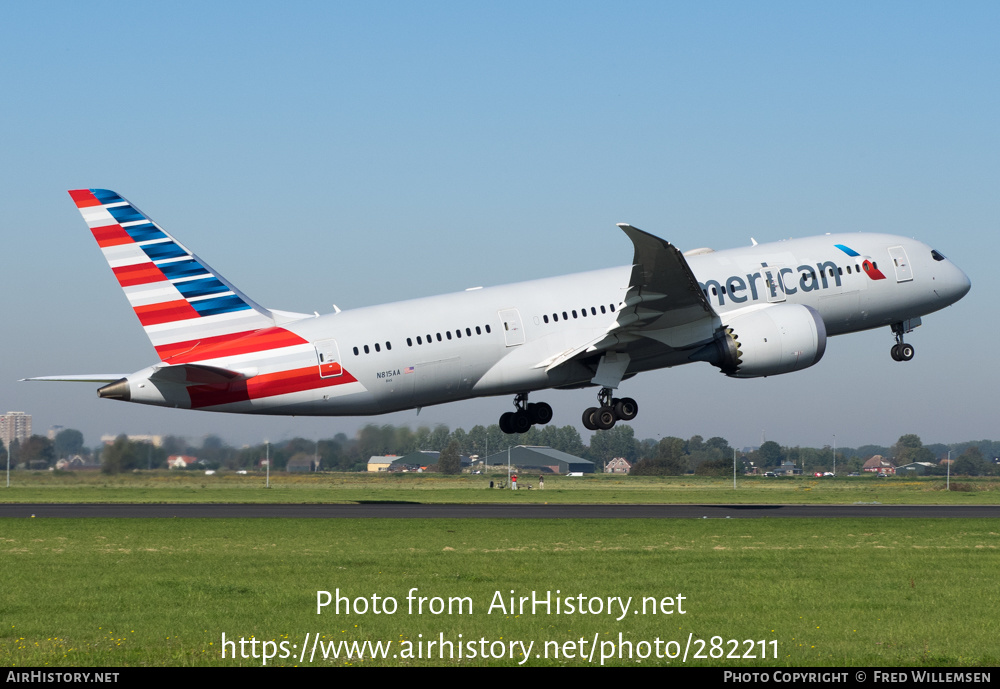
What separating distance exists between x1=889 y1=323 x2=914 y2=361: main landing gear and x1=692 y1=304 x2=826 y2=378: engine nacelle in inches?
316

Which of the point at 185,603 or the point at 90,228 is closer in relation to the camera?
the point at 185,603

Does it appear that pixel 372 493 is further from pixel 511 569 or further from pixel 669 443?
pixel 669 443

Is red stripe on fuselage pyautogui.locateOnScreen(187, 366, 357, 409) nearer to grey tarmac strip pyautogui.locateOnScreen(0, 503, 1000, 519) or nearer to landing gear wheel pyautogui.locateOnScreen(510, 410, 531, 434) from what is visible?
grey tarmac strip pyautogui.locateOnScreen(0, 503, 1000, 519)

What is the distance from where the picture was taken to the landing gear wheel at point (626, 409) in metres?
47.3

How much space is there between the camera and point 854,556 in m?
31.7

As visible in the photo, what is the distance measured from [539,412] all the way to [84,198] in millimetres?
20491

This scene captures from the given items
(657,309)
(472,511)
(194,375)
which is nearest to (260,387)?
(194,375)

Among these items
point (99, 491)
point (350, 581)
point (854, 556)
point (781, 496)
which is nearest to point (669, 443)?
point (781, 496)

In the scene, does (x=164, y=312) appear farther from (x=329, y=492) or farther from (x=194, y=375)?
(x=329, y=492)

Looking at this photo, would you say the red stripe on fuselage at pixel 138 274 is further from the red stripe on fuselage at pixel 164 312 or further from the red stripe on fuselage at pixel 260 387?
the red stripe on fuselage at pixel 260 387

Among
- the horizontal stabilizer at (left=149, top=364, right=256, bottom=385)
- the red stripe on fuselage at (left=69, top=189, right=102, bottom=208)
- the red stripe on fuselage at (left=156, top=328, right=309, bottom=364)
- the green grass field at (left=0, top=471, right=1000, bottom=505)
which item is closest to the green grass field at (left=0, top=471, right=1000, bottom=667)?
the horizontal stabilizer at (left=149, top=364, right=256, bottom=385)

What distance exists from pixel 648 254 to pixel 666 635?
23548mm

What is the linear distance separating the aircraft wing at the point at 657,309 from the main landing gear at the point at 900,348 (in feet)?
36.9

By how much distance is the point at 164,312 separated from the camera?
4259cm
